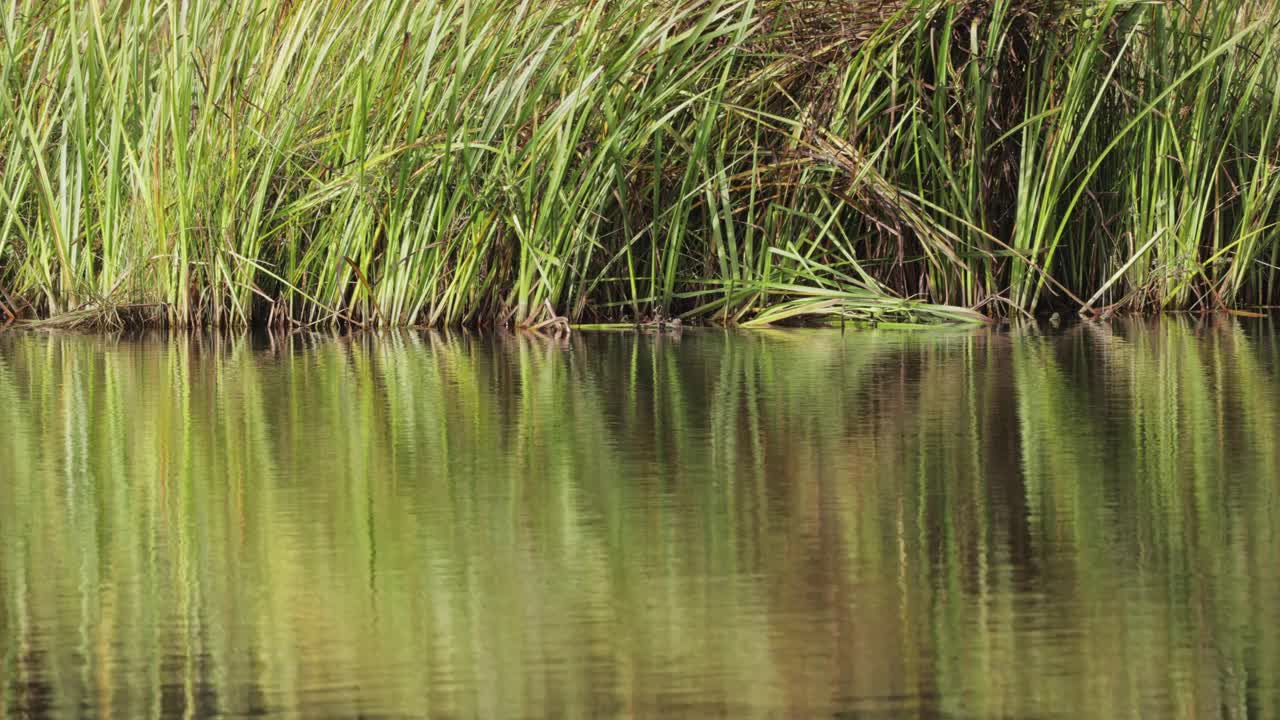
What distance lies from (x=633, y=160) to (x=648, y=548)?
4366 mm

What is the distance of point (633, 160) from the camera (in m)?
6.62

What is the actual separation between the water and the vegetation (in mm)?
1962

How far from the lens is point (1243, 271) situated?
6.67m

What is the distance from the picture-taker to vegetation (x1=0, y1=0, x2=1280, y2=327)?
636 centimetres

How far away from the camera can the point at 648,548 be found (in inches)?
93.0

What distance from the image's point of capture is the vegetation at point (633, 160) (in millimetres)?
6363

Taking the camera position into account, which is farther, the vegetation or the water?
the vegetation

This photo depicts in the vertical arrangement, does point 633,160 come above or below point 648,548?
above

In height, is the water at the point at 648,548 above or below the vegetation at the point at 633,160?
below

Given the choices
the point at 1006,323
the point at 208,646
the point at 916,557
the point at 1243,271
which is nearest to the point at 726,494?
the point at 916,557

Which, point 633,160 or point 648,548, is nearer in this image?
point 648,548

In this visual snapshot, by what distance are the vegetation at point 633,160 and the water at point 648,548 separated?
1.96 meters

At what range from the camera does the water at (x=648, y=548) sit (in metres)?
1.74

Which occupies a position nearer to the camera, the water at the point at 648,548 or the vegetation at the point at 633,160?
the water at the point at 648,548
